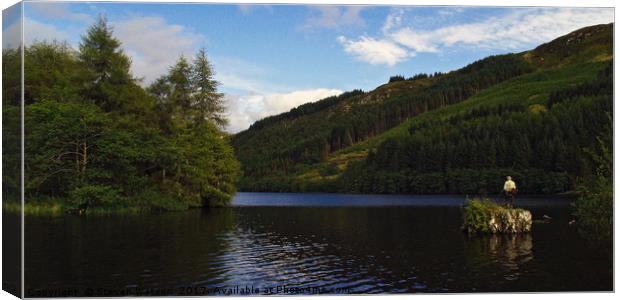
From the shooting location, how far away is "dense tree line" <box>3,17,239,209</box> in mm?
43469

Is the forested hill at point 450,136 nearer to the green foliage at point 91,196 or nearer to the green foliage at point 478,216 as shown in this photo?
the green foliage at point 91,196

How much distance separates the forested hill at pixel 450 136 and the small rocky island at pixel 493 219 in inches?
1382

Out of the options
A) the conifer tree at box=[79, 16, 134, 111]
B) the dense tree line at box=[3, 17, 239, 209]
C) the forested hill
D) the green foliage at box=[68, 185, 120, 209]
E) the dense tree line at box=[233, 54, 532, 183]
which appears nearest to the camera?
the dense tree line at box=[3, 17, 239, 209]

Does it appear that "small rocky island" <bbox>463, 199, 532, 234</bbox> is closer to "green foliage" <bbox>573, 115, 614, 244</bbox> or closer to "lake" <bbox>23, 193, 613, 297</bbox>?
"lake" <bbox>23, 193, 613, 297</bbox>

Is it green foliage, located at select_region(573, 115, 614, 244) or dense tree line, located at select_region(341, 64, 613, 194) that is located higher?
dense tree line, located at select_region(341, 64, 613, 194)

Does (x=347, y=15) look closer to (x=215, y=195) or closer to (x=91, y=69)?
(x=91, y=69)

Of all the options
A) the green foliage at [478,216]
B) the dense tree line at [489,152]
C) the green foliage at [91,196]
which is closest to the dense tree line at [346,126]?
the dense tree line at [489,152]

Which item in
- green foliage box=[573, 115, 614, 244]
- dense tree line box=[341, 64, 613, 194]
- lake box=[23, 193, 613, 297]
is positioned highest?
dense tree line box=[341, 64, 613, 194]

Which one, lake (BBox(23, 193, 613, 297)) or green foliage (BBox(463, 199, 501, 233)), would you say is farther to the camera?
green foliage (BBox(463, 199, 501, 233))

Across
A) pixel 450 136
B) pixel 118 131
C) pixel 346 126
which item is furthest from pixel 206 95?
pixel 346 126

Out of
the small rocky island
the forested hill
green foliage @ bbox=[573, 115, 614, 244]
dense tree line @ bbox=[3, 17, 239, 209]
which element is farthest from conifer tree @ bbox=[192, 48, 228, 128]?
green foliage @ bbox=[573, 115, 614, 244]

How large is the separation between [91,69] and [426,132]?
9730cm

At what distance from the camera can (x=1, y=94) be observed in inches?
806

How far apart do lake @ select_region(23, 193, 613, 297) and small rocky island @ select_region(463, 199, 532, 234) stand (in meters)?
1.01
